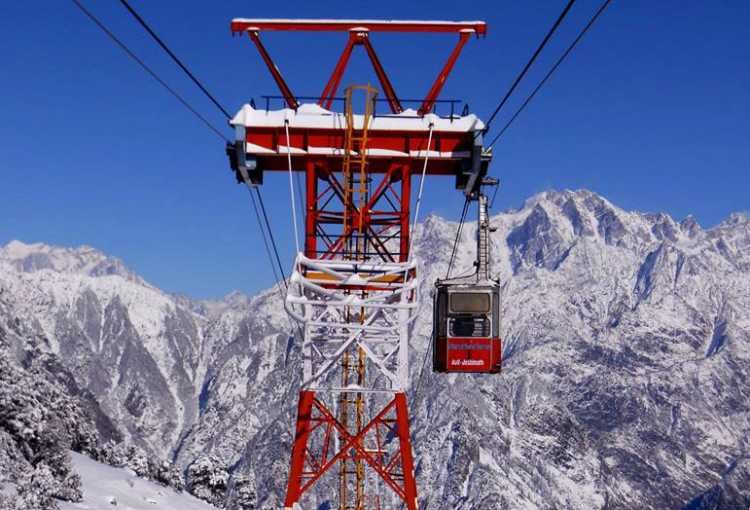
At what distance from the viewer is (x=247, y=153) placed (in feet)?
102

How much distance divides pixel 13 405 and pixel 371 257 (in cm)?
4994

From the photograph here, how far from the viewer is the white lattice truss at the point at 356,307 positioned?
26.5 metres

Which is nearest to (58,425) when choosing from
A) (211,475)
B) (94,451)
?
(94,451)

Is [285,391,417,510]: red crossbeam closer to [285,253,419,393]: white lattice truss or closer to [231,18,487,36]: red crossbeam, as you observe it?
[285,253,419,393]: white lattice truss

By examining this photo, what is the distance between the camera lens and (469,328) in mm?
38375

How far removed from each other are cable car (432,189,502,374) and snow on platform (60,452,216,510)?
3213 cm

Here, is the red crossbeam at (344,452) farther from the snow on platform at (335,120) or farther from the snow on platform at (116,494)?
the snow on platform at (116,494)

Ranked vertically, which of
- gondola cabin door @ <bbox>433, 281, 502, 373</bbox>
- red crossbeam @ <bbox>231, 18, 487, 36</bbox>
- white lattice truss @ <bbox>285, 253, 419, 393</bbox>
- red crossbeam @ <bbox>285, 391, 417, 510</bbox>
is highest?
red crossbeam @ <bbox>231, 18, 487, 36</bbox>

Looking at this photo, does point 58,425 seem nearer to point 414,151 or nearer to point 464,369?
point 464,369

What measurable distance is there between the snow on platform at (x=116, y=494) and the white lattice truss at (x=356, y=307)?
1520 inches

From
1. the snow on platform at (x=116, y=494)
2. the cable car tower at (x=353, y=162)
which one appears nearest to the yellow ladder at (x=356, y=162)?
the cable car tower at (x=353, y=162)

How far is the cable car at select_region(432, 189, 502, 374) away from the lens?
125 feet

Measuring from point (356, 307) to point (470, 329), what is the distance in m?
12.1

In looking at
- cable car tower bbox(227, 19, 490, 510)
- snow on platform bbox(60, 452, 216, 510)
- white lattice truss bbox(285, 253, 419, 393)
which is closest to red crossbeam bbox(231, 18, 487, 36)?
cable car tower bbox(227, 19, 490, 510)
